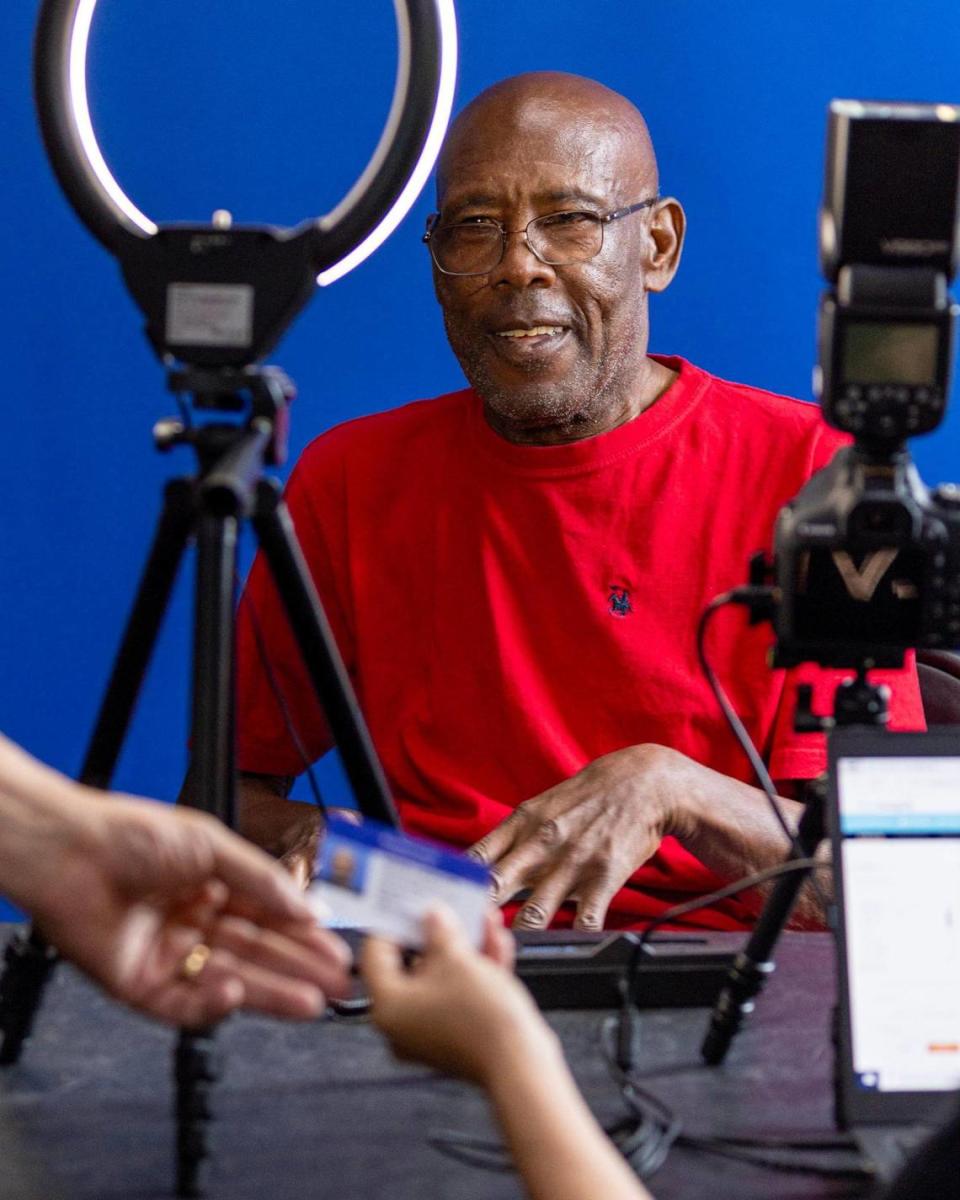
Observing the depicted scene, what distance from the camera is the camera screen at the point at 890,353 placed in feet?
3.27

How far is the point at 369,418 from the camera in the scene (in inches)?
80.7

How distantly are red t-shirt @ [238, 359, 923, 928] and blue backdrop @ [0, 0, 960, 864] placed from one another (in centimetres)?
50

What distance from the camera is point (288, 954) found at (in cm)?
87

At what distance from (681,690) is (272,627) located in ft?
1.58

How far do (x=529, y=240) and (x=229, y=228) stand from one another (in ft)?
2.95

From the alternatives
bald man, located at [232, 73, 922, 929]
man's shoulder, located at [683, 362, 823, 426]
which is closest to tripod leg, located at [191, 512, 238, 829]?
bald man, located at [232, 73, 922, 929]

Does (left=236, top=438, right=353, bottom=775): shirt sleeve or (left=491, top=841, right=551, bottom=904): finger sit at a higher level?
(left=236, top=438, right=353, bottom=775): shirt sleeve

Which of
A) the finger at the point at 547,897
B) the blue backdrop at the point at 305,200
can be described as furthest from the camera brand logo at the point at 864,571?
the blue backdrop at the point at 305,200

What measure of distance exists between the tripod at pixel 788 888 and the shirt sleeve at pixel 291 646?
83 centimetres

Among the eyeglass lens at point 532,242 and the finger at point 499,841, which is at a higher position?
the eyeglass lens at point 532,242

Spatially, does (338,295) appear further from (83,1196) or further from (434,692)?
(83,1196)

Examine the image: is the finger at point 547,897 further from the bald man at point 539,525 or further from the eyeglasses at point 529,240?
the eyeglasses at point 529,240

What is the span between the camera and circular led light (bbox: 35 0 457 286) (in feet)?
3.57

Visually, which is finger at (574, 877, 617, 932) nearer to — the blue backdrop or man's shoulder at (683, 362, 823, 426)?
man's shoulder at (683, 362, 823, 426)
